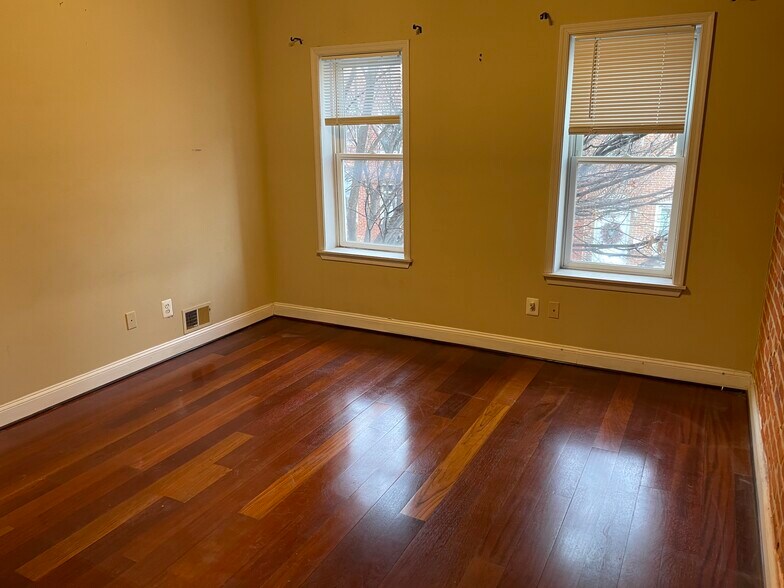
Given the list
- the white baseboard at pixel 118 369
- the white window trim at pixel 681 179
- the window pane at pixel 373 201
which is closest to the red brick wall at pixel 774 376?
the white window trim at pixel 681 179

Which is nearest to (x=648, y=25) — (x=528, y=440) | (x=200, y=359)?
(x=528, y=440)

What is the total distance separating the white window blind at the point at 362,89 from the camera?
12.8ft

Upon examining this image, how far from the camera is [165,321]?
12.4ft

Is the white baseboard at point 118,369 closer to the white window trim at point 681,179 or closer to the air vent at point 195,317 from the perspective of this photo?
the air vent at point 195,317

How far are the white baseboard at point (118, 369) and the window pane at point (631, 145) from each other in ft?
8.77

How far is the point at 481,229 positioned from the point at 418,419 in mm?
1398

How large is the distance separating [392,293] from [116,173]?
1932 mm

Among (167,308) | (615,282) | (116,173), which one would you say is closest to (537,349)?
(615,282)

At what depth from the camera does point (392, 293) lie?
4.23 m

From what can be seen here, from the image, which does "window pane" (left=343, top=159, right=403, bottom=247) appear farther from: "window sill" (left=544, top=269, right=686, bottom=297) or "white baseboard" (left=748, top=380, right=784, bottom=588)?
"white baseboard" (left=748, top=380, right=784, bottom=588)

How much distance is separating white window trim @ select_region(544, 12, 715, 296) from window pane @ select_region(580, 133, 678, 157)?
10 cm

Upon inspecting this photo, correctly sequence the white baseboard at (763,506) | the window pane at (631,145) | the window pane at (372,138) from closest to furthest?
the white baseboard at (763,506) < the window pane at (631,145) < the window pane at (372,138)

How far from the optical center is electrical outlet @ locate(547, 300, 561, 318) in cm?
367

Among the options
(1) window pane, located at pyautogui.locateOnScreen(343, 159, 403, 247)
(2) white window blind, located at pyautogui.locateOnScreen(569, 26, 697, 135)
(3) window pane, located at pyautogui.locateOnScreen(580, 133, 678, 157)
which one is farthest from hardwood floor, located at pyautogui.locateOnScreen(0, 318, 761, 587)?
(2) white window blind, located at pyautogui.locateOnScreen(569, 26, 697, 135)
